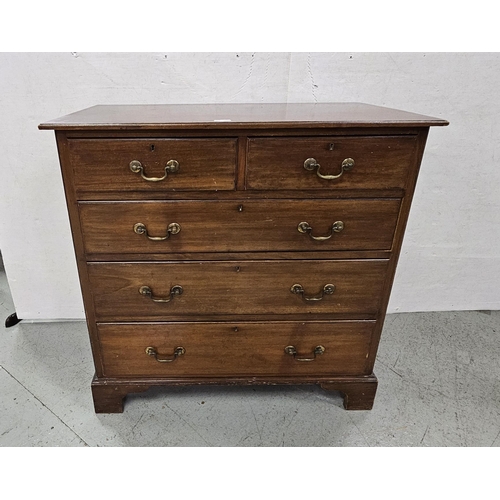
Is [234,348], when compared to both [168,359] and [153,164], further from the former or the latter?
[153,164]

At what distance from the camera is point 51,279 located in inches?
77.0

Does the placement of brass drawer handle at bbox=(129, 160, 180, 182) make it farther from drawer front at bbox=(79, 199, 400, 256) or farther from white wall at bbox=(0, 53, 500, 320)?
white wall at bbox=(0, 53, 500, 320)

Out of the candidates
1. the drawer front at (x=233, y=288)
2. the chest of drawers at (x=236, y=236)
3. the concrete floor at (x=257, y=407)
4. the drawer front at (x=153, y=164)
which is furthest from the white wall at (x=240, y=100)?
the drawer front at (x=233, y=288)

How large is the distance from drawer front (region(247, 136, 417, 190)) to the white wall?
636mm

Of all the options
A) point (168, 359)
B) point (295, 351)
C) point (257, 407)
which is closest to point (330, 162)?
point (295, 351)

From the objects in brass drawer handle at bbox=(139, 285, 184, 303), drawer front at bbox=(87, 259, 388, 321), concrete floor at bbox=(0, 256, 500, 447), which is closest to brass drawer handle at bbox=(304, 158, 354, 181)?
drawer front at bbox=(87, 259, 388, 321)

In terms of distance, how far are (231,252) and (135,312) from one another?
0.40m

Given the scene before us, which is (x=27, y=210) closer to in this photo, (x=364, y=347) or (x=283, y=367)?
(x=283, y=367)

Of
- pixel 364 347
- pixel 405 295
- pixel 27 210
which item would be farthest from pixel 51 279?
pixel 405 295

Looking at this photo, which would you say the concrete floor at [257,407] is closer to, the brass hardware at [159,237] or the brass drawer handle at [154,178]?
the brass hardware at [159,237]

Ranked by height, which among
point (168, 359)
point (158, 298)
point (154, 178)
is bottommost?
point (168, 359)

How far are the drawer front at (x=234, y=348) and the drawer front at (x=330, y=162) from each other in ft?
1.68

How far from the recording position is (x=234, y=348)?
4.67ft

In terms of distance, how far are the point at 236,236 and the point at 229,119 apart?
0.36 meters
